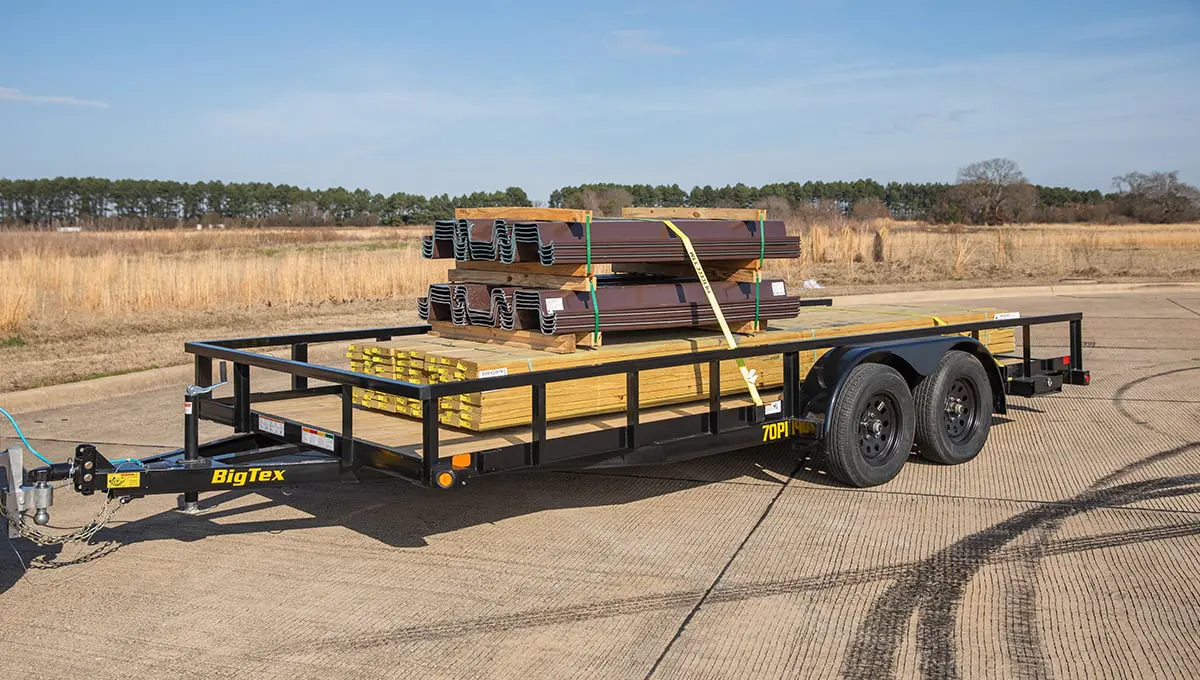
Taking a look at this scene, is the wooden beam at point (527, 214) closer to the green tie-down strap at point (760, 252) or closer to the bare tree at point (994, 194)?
the green tie-down strap at point (760, 252)

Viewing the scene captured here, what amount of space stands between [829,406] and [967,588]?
1.66 meters

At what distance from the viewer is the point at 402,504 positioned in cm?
716

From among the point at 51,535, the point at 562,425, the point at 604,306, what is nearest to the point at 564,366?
the point at 562,425

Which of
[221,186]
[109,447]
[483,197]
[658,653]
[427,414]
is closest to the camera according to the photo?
[658,653]

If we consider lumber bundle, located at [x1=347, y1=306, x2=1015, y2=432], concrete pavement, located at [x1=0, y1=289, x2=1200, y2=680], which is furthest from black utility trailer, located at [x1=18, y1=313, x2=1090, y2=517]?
concrete pavement, located at [x1=0, y1=289, x2=1200, y2=680]

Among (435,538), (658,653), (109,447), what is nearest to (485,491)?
(435,538)

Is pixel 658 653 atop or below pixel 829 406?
below

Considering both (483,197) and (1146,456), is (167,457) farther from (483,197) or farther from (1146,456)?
(483,197)

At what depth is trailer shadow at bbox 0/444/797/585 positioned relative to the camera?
6.45m

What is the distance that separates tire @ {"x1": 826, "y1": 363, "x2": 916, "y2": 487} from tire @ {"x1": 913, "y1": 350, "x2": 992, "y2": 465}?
201mm

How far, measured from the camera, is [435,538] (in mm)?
6430

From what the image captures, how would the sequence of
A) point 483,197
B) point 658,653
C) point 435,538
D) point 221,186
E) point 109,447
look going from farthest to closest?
point 221,186
point 483,197
point 109,447
point 435,538
point 658,653

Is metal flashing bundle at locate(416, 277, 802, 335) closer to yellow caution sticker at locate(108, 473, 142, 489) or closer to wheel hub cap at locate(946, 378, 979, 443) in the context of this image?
wheel hub cap at locate(946, 378, 979, 443)

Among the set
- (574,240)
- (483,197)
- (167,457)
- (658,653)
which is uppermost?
(483,197)
